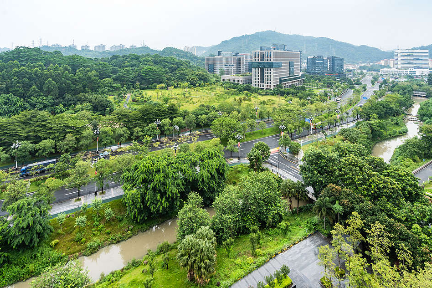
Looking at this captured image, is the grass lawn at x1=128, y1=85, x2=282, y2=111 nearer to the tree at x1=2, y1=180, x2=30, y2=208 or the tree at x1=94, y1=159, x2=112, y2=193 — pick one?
the tree at x1=94, y1=159, x2=112, y2=193

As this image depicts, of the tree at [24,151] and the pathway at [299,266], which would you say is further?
the tree at [24,151]

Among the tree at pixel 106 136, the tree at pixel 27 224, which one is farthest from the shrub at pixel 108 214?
the tree at pixel 106 136

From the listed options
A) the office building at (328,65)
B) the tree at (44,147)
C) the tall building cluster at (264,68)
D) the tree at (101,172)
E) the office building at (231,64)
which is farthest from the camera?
the office building at (328,65)

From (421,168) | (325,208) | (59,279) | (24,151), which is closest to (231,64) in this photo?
(421,168)

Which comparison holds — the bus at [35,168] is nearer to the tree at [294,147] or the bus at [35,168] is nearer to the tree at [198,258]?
the tree at [198,258]

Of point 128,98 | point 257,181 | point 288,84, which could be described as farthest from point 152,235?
point 288,84

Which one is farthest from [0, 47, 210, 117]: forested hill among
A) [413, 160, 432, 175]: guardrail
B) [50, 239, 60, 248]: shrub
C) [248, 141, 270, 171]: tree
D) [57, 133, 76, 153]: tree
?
[413, 160, 432, 175]: guardrail
